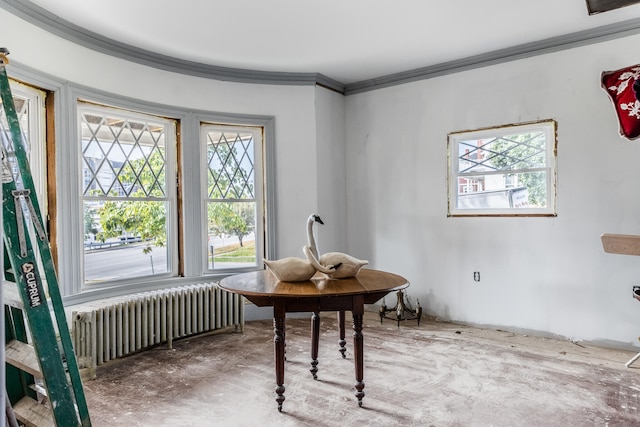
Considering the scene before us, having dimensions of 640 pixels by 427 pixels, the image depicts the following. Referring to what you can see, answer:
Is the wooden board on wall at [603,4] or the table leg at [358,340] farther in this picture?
the table leg at [358,340]

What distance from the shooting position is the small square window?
409cm

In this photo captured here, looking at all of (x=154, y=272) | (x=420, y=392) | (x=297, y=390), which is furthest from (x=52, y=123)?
(x=420, y=392)

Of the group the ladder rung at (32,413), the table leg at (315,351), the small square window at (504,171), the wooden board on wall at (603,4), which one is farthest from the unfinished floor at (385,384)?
the wooden board on wall at (603,4)

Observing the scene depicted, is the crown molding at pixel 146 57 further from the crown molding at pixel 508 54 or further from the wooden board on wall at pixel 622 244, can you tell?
the wooden board on wall at pixel 622 244

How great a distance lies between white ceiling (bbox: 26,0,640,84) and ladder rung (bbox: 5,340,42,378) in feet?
8.21

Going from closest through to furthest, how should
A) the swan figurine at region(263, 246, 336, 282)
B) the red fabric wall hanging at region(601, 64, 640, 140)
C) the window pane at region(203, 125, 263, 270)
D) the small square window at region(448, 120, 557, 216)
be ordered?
the swan figurine at region(263, 246, 336, 282) → the red fabric wall hanging at region(601, 64, 640, 140) → the small square window at region(448, 120, 557, 216) → the window pane at region(203, 125, 263, 270)

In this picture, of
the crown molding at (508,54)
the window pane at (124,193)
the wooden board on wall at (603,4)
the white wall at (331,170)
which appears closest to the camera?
the wooden board on wall at (603,4)

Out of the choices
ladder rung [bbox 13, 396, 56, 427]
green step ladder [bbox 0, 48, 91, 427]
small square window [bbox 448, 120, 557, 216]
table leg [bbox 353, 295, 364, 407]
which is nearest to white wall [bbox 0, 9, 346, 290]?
small square window [bbox 448, 120, 557, 216]

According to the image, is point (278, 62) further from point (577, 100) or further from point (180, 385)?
point (180, 385)

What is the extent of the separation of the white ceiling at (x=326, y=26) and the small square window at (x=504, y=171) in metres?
0.87

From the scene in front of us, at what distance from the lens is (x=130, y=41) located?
3850 mm

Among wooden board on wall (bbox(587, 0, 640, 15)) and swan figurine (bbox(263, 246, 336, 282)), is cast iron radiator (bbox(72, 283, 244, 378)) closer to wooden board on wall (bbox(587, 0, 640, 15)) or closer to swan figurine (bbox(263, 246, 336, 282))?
swan figurine (bbox(263, 246, 336, 282))

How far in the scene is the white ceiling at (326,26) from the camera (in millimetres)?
3291

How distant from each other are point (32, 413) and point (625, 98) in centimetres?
410
